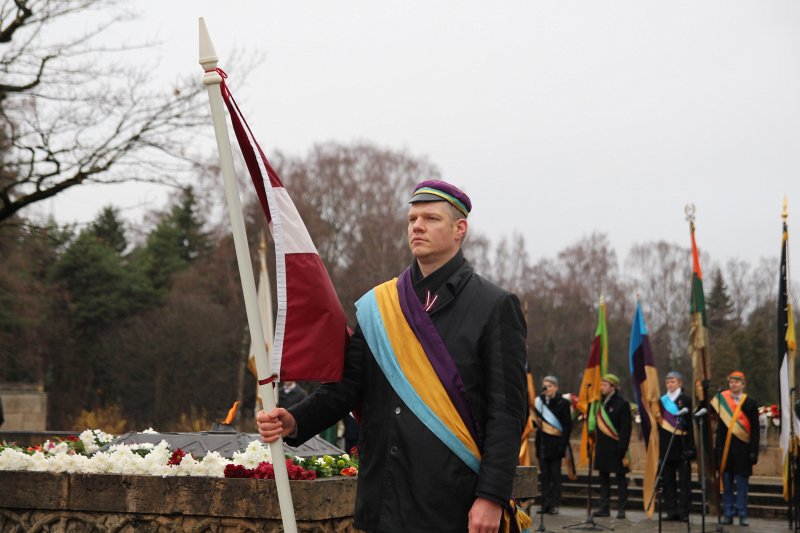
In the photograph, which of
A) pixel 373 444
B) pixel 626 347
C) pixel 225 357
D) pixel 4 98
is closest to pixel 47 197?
pixel 4 98

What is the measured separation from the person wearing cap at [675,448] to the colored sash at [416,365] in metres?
11.6

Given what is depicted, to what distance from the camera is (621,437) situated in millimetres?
15922

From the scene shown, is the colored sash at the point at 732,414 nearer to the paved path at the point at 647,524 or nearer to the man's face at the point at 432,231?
the paved path at the point at 647,524

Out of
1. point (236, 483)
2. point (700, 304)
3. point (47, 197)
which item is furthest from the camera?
point (47, 197)

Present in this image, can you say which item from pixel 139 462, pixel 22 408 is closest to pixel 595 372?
pixel 139 462

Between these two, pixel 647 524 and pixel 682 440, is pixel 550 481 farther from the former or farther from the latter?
pixel 682 440

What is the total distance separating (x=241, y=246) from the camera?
12.8 feet

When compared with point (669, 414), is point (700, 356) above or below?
above

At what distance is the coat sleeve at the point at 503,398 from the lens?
3.60m

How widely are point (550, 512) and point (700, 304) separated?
5100 mm

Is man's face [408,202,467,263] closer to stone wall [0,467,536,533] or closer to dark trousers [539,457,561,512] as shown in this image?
stone wall [0,467,536,533]

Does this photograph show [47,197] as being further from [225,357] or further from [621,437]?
[225,357]

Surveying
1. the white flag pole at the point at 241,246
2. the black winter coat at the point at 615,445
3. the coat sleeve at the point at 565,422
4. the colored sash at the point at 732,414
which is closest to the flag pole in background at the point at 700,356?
the colored sash at the point at 732,414

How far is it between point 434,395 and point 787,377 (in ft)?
36.7
